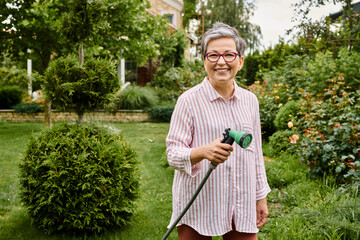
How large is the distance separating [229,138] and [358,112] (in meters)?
3.99

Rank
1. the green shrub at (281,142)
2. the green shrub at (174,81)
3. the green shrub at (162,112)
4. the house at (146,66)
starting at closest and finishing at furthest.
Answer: the green shrub at (281,142) → the green shrub at (162,112) → the green shrub at (174,81) → the house at (146,66)

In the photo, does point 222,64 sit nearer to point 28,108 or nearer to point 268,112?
point 268,112

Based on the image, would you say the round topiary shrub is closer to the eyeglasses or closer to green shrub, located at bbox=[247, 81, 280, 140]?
the eyeglasses

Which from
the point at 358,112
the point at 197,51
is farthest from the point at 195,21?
the point at 358,112

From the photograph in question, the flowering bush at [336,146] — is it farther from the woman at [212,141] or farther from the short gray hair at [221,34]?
the short gray hair at [221,34]

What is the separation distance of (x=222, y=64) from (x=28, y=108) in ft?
43.1

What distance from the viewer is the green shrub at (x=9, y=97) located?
1389 centimetres

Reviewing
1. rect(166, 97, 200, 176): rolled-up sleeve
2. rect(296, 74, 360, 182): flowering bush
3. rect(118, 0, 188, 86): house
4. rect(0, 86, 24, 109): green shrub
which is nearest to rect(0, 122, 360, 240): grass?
rect(296, 74, 360, 182): flowering bush

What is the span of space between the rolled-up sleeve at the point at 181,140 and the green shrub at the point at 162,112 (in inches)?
438

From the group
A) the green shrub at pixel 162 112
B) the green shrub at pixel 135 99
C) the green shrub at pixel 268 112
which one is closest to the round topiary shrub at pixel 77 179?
the green shrub at pixel 268 112

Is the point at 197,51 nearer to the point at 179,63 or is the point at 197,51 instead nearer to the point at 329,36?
the point at 179,63

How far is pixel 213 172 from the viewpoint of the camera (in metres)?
1.66

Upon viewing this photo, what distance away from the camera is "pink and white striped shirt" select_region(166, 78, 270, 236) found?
1.64 meters

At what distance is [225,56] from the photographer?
1.63m
